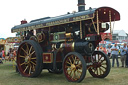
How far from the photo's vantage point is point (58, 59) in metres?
8.15

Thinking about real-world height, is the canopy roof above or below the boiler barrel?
above

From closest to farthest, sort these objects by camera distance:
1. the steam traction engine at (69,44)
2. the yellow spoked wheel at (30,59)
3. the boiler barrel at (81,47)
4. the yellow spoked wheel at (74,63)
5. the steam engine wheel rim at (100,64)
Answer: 1. the yellow spoked wheel at (74,63)
2. the steam traction engine at (69,44)
3. the boiler barrel at (81,47)
4. the steam engine wheel rim at (100,64)
5. the yellow spoked wheel at (30,59)

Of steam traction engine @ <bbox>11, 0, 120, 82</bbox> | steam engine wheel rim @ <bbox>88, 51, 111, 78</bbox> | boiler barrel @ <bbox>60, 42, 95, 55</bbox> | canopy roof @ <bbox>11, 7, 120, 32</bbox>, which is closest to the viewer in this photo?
canopy roof @ <bbox>11, 7, 120, 32</bbox>

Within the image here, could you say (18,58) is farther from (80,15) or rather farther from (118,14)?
(118,14)

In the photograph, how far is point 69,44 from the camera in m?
7.82

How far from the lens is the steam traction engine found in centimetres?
726

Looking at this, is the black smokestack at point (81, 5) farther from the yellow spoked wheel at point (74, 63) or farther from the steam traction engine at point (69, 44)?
the yellow spoked wheel at point (74, 63)

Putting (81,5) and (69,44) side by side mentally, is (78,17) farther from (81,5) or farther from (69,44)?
(81,5)

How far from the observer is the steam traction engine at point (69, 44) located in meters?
7.26

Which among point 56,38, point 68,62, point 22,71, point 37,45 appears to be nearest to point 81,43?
point 68,62

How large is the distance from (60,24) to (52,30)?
2.92 feet

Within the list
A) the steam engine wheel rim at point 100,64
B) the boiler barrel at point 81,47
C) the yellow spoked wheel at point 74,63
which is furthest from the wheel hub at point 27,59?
the steam engine wheel rim at point 100,64

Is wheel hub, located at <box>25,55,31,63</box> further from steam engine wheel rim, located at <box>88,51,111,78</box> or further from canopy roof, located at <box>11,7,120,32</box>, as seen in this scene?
steam engine wheel rim, located at <box>88,51,111,78</box>

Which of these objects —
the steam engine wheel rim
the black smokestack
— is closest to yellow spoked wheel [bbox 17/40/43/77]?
the steam engine wheel rim
